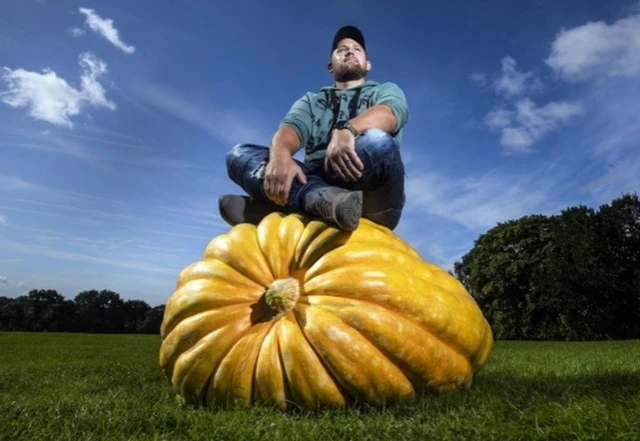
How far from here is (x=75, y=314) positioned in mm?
68062

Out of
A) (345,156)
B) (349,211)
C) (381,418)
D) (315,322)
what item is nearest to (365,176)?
(345,156)

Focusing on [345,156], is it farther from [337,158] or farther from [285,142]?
[285,142]

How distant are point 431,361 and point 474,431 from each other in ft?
2.50

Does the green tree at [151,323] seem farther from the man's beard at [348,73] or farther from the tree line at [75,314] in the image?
the man's beard at [348,73]

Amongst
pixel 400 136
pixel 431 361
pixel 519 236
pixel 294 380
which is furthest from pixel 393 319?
pixel 519 236

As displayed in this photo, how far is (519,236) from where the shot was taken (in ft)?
129

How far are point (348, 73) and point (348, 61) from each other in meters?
0.09

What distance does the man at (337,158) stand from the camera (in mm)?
3605

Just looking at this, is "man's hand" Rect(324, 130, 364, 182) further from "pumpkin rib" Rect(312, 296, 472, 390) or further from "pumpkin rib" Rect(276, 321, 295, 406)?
"pumpkin rib" Rect(276, 321, 295, 406)

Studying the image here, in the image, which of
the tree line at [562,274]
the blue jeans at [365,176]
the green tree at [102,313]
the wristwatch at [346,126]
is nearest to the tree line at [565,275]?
the tree line at [562,274]

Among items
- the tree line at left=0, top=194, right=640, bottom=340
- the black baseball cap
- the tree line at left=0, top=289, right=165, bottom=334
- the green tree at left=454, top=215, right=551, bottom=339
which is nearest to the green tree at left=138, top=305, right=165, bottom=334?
the tree line at left=0, top=289, right=165, bottom=334

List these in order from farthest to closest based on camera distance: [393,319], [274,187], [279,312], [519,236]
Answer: [519,236]
[274,187]
[279,312]
[393,319]

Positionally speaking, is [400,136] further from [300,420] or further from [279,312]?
[300,420]

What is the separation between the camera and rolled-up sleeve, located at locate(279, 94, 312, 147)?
4.22 meters
